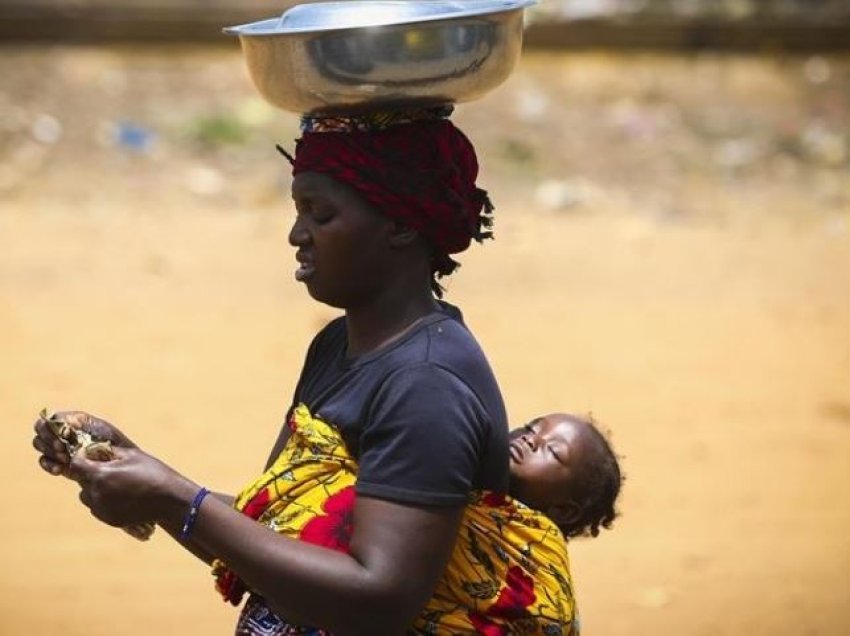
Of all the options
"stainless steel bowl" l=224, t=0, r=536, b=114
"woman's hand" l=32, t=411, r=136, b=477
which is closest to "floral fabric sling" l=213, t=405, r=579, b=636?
"woman's hand" l=32, t=411, r=136, b=477

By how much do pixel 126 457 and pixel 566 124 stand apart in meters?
8.90

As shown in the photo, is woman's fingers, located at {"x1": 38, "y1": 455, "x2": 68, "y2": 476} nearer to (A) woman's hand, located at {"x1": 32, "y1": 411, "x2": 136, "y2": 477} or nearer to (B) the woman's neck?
(A) woman's hand, located at {"x1": 32, "y1": 411, "x2": 136, "y2": 477}

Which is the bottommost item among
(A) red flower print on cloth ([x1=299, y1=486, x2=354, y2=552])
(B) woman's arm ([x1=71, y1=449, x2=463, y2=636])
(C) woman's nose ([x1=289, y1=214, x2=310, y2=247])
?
(B) woman's arm ([x1=71, y1=449, x2=463, y2=636])

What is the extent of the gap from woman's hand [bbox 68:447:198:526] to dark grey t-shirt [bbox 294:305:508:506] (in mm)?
265

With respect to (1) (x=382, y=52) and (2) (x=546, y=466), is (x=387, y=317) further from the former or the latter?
(2) (x=546, y=466)

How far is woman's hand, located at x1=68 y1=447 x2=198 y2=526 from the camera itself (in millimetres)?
2406

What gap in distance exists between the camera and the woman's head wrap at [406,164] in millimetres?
2514

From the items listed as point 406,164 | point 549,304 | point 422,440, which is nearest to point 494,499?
point 422,440

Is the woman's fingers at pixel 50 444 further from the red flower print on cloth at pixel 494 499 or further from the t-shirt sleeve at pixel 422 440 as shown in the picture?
the red flower print on cloth at pixel 494 499

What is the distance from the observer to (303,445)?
2590 mm

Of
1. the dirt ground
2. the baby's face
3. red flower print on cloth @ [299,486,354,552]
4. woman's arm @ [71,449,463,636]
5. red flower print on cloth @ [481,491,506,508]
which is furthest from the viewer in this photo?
the dirt ground

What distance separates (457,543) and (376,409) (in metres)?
0.27

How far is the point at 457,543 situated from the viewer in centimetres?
256

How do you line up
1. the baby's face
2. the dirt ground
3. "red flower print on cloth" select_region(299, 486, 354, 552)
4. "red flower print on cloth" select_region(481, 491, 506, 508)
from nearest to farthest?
1. "red flower print on cloth" select_region(299, 486, 354, 552)
2. "red flower print on cloth" select_region(481, 491, 506, 508)
3. the baby's face
4. the dirt ground
